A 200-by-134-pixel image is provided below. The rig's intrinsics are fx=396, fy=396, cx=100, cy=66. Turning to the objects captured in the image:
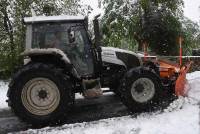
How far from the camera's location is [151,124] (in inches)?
281

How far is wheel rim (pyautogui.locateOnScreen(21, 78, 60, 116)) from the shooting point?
312 inches

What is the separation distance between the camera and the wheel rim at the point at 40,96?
793cm

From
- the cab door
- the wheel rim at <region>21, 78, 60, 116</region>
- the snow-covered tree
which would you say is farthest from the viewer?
the snow-covered tree

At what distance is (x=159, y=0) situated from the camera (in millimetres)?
16719

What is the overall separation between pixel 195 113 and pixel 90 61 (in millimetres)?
2494

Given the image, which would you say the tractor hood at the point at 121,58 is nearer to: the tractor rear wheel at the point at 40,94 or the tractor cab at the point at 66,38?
the tractor cab at the point at 66,38

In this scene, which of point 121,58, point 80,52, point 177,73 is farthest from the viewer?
point 177,73

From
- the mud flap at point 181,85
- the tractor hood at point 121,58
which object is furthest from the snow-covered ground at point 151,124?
the tractor hood at point 121,58

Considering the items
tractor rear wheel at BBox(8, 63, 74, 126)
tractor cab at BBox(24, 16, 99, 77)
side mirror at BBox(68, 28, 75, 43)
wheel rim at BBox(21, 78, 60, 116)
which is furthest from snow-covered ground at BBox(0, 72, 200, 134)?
side mirror at BBox(68, 28, 75, 43)

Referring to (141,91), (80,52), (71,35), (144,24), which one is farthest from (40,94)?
(144,24)

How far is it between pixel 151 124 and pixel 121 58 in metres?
2.32

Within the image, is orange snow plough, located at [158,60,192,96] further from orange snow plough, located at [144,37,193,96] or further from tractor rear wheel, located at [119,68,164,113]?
tractor rear wheel, located at [119,68,164,113]

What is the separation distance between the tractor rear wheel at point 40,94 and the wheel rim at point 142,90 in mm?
1374

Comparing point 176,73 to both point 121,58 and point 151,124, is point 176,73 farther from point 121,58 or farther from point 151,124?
point 151,124
